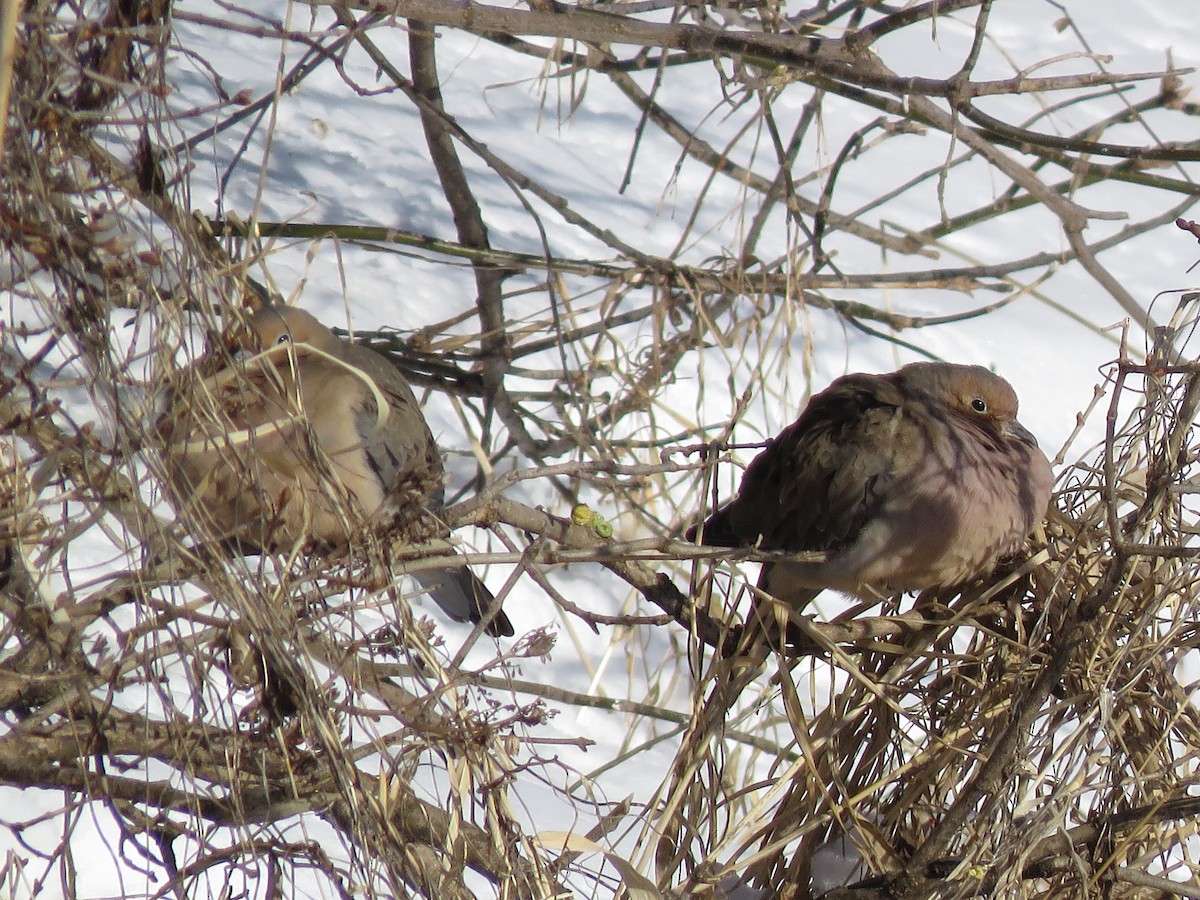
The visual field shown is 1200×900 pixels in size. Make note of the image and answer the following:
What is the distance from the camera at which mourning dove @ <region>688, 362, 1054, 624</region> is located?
196 cm

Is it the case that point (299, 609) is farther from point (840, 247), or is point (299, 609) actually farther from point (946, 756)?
point (840, 247)

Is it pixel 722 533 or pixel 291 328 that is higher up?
pixel 291 328

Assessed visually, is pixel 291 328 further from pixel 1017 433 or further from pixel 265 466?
pixel 1017 433

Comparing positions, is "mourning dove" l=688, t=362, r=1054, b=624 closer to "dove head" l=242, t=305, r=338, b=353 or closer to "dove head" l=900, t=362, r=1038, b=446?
"dove head" l=900, t=362, r=1038, b=446

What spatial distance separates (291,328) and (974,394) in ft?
3.95

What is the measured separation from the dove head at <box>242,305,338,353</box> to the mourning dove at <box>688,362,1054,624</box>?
72 cm

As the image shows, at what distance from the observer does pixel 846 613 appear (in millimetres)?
2043

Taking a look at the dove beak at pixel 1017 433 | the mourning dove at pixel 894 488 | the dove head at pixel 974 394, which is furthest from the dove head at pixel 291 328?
the dove beak at pixel 1017 433

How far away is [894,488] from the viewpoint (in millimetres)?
2189

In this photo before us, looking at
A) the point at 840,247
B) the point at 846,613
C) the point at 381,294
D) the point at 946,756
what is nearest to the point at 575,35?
the point at 846,613

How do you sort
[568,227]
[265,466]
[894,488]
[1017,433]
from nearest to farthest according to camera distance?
[265,466] < [894,488] < [1017,433] < [568,227]

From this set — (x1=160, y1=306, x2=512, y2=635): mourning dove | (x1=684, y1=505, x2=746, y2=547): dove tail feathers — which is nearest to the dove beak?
(x1=684, y1=505, x2=746, y2=547): dove tail feathers

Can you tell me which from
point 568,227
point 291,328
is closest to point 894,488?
point 291,328

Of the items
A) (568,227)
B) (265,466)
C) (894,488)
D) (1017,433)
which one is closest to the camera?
(265,466)
